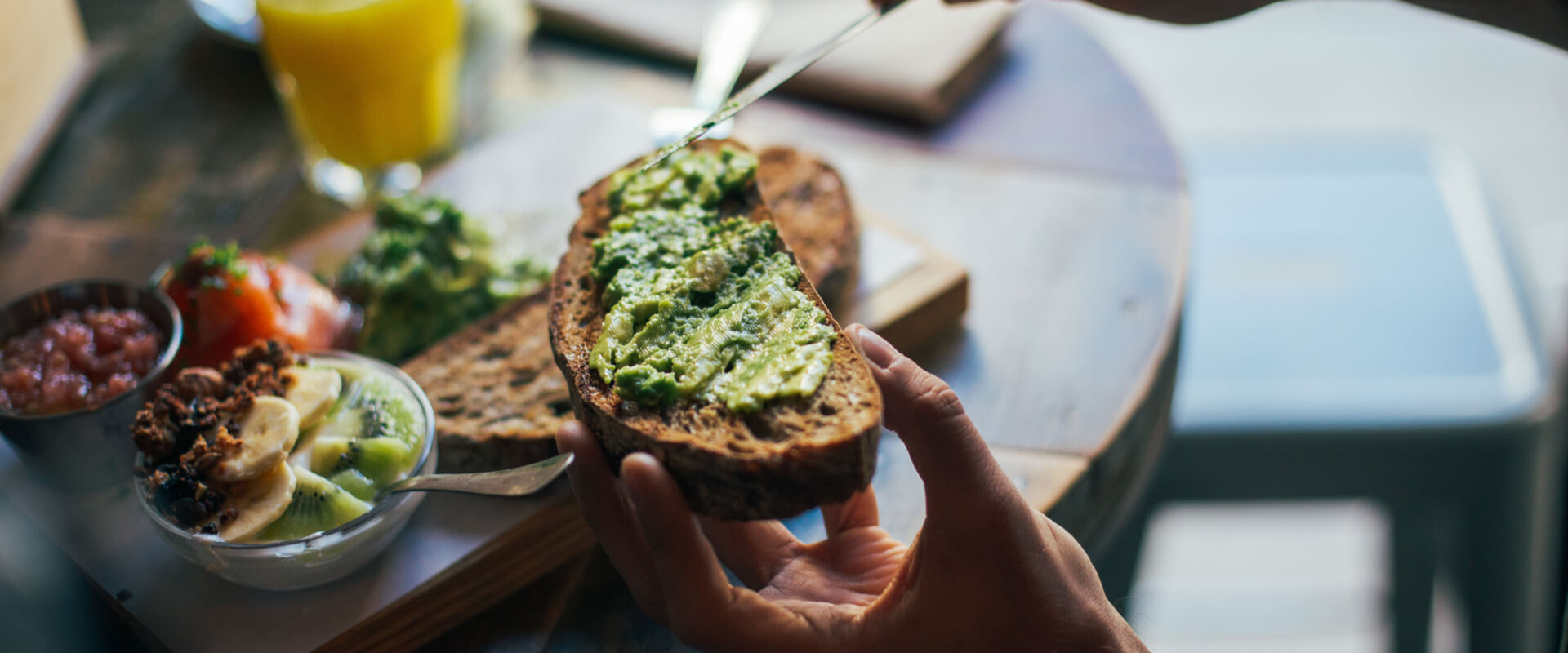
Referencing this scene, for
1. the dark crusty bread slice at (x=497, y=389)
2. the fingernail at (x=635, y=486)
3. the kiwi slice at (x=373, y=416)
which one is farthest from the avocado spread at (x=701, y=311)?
the kiwi slice at (x=373, y=416)

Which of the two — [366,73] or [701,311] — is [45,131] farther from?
[701,311]

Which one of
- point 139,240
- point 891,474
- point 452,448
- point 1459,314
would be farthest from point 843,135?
point 1459,314

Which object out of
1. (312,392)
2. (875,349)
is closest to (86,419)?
(312,392)

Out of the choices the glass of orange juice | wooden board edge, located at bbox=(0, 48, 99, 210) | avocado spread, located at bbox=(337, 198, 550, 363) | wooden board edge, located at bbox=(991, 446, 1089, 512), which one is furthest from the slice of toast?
wooden board edge, located at bbox=(0, 48, 99, 210)

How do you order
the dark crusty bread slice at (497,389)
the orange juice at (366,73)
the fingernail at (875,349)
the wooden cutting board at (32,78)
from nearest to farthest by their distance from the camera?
the fingernail at (875,349), the dark crusty bread slice at (497,389), the orange juice at (366,73), the wooden cutting board at (32,78)

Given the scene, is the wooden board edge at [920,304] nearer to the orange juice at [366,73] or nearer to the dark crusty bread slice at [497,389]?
the dark crusty bread slice at [497,389]

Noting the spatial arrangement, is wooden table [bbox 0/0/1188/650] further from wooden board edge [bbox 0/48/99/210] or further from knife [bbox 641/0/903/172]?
knife [bbox 641/0/903/172]
